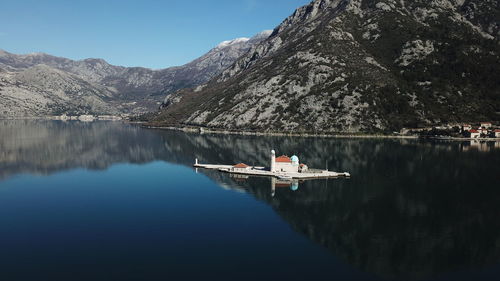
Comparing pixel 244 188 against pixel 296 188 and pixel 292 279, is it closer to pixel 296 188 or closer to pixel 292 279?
pixel 296 188

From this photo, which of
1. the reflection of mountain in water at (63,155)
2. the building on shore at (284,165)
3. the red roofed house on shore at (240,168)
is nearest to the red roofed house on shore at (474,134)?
the building on shore at (284,165)

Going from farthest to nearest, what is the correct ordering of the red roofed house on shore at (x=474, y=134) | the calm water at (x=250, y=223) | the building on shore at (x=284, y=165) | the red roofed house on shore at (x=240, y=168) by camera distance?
the red roofed house on shore at (x=474, y=134) → the red roofed house on shore at (x=240, y=168) → the building on shore at (x=284, y=165) → the calm water at (x=250, y=223)

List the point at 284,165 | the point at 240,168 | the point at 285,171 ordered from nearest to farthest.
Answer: the point at 285,171
the point at 284,165
the point at 240,168

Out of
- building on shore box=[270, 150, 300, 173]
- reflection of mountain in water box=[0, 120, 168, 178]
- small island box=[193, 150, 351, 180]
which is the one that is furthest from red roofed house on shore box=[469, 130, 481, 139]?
reflection of mountain in water box=[0, 120, 168, 178]

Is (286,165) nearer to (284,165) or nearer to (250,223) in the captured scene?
(284,165)

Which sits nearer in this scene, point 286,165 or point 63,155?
point 286,165

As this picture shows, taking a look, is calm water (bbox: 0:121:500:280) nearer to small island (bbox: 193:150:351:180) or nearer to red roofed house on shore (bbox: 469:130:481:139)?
small island (bbox: 193:150:351:180)

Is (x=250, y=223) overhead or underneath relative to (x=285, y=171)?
underneath

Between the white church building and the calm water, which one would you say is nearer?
the calm water

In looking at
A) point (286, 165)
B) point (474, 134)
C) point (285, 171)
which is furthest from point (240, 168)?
point (474, 134)

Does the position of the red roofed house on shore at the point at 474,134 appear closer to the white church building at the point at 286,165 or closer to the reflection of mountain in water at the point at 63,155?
the white church building at the point at 286,165
